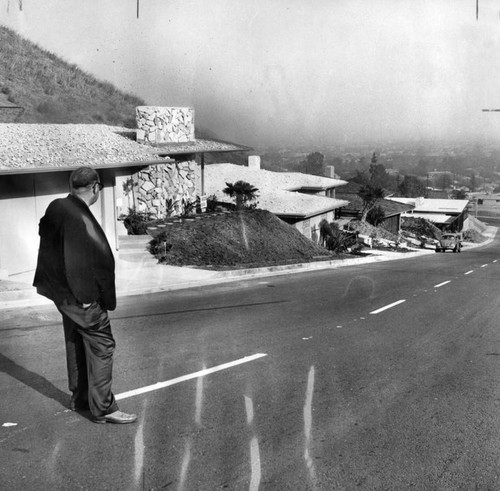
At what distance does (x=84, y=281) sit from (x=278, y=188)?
3707 cm

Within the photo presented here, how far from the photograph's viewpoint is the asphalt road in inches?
193

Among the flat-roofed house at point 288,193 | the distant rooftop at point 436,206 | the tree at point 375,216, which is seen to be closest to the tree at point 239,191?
the flat-roofed house at point 288,193

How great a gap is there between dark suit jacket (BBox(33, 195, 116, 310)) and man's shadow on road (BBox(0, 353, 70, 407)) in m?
1.28

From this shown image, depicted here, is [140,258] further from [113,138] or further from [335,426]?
[335,426]

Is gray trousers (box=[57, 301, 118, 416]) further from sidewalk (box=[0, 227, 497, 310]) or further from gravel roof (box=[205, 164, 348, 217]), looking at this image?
gravel roof (box=[205, 164, 348, 217])

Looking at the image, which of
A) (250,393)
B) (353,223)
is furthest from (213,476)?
(353,223)

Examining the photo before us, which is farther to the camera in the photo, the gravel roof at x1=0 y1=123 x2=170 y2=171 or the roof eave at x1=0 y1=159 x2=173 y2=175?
the gravel roof at x1=0 y1=123 x2=170 y2=171

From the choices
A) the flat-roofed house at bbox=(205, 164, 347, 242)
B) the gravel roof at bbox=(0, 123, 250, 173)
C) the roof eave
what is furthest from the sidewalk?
the flat-roofed house at bbox=(205, 164, 347, 242)

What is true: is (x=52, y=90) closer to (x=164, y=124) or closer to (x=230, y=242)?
(x=164, y=124)

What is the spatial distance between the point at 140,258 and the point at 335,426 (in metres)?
14.6

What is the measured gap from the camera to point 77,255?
5574 mm

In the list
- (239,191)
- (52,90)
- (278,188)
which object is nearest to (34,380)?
(239,191)

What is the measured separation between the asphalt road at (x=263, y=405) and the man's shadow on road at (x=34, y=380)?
1.1 inches

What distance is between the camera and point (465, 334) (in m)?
10.8
